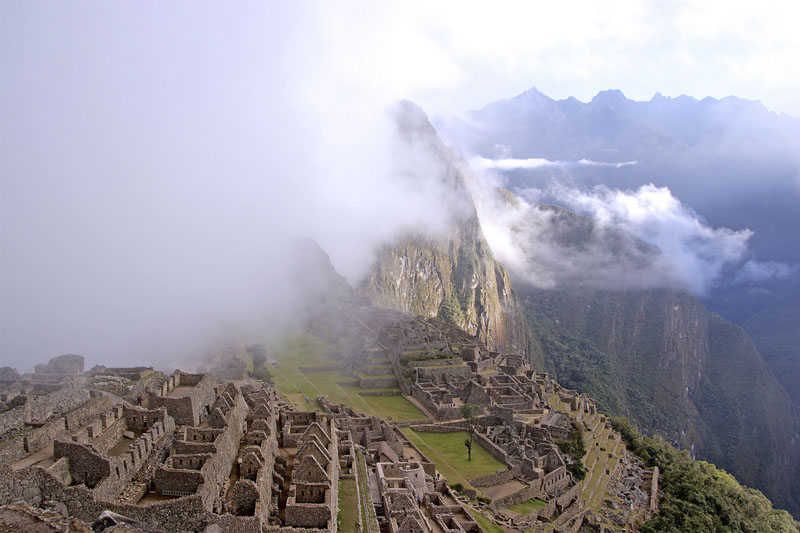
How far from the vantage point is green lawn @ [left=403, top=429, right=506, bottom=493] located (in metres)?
35.8

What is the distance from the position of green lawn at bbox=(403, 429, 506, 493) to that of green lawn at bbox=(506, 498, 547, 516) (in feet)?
7.61

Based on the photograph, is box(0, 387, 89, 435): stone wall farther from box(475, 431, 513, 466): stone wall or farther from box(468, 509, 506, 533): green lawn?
box(475, 431, 513, 466): stone wall

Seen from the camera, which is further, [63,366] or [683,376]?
[683,376]

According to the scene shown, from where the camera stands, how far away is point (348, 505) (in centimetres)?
2223

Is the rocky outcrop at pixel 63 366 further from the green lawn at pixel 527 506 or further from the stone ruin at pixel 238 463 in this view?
the green lawn at pixel 527 506

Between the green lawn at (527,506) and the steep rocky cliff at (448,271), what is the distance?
294ft

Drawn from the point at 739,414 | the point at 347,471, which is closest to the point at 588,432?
the point at 347,471

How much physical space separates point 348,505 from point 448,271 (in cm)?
14947

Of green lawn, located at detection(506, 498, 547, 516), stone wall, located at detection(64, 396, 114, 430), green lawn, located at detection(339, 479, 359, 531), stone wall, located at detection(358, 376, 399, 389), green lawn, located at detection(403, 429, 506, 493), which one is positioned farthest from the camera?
stone wall, located at detection(358, 376, 399, 389)

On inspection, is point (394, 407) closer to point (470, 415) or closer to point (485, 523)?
point (470, 415)

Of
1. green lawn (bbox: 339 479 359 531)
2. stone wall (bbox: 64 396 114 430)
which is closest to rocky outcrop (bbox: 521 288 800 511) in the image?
green lawn (bbox: 339 479 359 531)

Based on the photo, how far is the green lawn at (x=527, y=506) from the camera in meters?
32.6

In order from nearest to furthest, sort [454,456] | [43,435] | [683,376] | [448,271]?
[43,435]
[454,456]
[683,376]
[448,271]

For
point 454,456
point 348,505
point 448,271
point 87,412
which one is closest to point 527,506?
point 454,456
